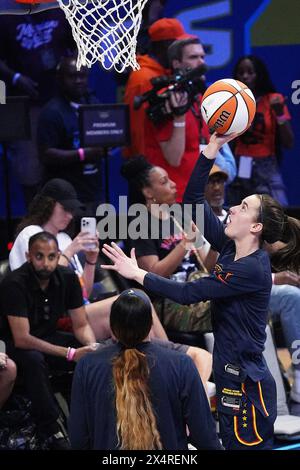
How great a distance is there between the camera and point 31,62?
8.30 meters

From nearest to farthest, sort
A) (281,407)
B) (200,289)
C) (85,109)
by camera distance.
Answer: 1. (200,289)
2. (281,407)
3. (85,109)

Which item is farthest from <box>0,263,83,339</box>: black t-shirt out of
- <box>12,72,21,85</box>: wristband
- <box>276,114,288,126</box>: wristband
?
<box>276,114,288,126</box>: wristband

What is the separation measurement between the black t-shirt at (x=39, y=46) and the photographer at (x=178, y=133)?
3.80 feet

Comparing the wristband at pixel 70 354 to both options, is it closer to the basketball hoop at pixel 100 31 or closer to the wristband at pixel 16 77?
the basketball hoop at pixel 100 31

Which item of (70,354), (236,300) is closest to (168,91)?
(70,354)

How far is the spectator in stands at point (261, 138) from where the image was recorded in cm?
832

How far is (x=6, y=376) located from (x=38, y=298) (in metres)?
0.58

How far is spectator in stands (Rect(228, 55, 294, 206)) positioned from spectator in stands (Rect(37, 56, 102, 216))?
133cm

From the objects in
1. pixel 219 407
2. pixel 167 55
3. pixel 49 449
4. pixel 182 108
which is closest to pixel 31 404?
pixel 49 449

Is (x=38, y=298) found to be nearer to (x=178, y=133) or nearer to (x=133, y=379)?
(x=178, y=133)

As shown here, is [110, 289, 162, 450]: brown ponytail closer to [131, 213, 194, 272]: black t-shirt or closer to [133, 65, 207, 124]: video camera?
[131, 213, 194, 272]: black t-shirt

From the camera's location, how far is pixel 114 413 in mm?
3973
